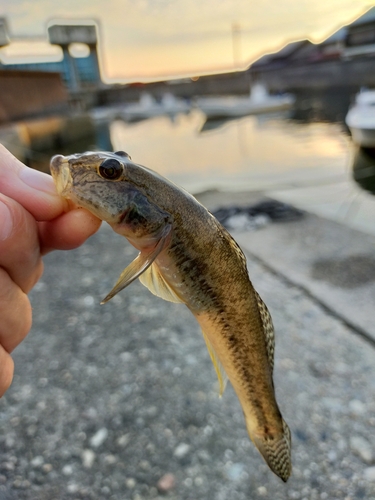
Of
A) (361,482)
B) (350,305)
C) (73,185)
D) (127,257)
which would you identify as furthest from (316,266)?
(73,185)

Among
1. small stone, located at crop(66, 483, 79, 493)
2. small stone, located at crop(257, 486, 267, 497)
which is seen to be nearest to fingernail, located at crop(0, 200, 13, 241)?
small stone, located at crop(66, 483, 79, 493)

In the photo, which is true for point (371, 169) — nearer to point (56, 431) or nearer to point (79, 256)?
point (79, 256)

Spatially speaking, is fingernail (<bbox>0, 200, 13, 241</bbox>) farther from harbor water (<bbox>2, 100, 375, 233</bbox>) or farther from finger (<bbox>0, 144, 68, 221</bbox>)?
harbor water (<bbox>2, 100, 375, 233</bbox>)

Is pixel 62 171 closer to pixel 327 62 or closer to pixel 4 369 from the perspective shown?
pixel 4 369

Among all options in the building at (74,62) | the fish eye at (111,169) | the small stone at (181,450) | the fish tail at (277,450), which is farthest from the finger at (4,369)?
the building at (74,62)

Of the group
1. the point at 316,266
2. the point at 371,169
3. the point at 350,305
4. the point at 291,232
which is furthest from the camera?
the point at 371,169

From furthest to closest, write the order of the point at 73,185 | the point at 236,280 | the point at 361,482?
the point at 361,482, the point at 236,280, the point at 73,185
